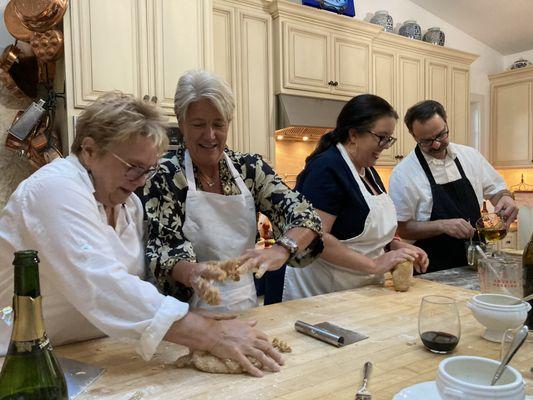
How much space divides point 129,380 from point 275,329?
40 cm

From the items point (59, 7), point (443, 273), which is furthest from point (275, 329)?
point (59, 7)

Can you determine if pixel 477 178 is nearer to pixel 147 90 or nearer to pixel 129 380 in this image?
pixel 147 90

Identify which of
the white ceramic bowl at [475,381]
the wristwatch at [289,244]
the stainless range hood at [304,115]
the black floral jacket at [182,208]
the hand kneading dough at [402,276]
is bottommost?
the hand kneading dough at [402,276]

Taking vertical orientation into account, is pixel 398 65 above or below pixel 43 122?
above

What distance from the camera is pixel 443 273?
1.87 metres

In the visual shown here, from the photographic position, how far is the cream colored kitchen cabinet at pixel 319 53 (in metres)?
3.31

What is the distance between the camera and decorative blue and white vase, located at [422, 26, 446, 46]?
14.5ft

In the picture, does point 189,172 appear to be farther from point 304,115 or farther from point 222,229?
point 304,115

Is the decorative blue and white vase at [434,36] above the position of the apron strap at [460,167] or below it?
above

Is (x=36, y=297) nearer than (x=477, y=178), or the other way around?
(x=36, y=297)

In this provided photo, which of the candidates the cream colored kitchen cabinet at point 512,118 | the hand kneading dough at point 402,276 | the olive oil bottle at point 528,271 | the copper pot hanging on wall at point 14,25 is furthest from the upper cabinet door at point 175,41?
the cream colored kitchen cabinet at point 512,118

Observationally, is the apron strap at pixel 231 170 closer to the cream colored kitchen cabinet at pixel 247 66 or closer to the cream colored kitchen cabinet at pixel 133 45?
the cream colored kitchen cabinet at pixel 133 45

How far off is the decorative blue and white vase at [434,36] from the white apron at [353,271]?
322 centimetres

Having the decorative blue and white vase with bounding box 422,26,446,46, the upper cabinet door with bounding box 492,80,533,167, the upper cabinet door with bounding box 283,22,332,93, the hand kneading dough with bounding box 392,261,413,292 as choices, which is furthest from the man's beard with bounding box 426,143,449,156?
the upper cabinet door with bounding box 492,80,533,167
